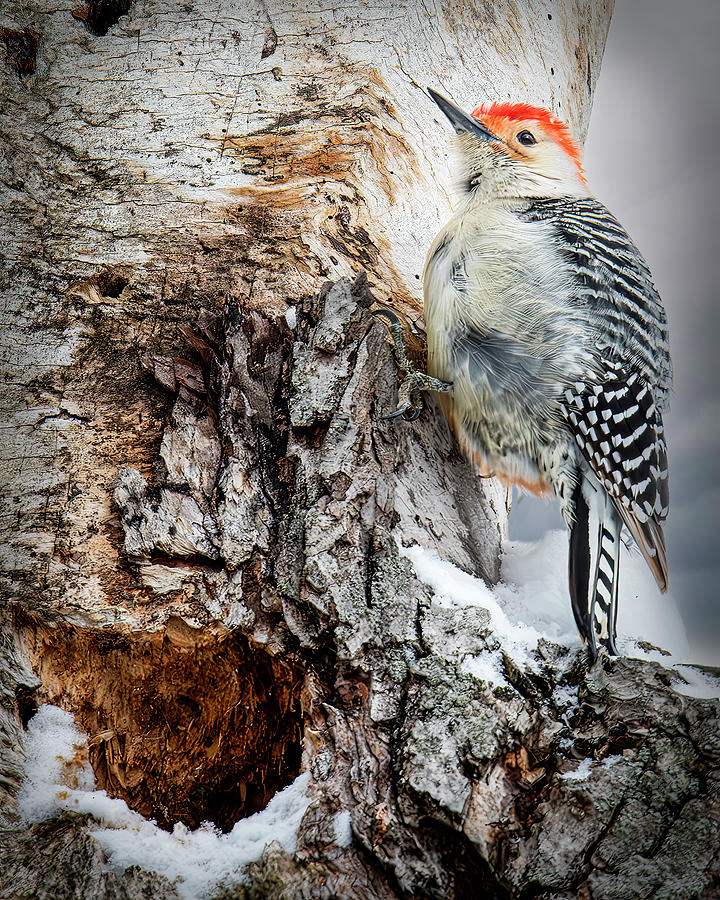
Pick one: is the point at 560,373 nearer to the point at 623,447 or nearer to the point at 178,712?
the point at 623,447

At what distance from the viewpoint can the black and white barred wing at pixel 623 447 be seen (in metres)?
1.79

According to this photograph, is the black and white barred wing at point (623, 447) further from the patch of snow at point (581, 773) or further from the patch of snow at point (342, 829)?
the patch of snow at point (342, 829)

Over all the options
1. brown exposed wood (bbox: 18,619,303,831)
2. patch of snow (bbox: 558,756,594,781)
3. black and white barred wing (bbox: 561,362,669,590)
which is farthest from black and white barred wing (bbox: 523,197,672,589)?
brown exposed wood (bbox: 18,619,303,831)

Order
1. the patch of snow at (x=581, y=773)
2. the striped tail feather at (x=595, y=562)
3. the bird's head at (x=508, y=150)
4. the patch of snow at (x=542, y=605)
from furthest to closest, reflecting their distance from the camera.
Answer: the bird's head at (x=508, y=150) < the striped tail feather at (x=595, y=562) < the patch of snow at (x=542, y=605) < the patch of snow at (x=581, y=773)

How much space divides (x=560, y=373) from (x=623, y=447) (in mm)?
271

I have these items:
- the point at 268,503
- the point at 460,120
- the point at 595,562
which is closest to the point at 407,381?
the point at 268,503

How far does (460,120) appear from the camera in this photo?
2141mm

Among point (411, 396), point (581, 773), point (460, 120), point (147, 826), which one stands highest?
point (460, 120)

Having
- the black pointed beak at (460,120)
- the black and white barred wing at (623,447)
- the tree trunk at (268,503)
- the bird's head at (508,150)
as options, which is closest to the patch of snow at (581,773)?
the tree trunk at (268,503)

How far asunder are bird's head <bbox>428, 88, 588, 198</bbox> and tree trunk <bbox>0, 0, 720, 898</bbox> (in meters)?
0.12

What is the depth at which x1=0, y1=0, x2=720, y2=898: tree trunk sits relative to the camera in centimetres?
118

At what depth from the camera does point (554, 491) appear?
187 cm

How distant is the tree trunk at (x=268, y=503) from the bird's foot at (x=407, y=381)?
59 millimetres

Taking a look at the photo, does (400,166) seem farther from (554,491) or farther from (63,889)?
(63,889)
